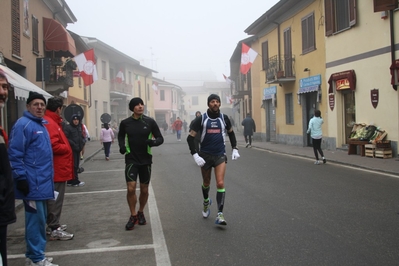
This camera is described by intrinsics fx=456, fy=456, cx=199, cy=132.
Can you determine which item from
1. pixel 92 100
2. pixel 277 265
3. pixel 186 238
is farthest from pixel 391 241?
pixel 92 100

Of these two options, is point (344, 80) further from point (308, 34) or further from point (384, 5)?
point (308, 34)

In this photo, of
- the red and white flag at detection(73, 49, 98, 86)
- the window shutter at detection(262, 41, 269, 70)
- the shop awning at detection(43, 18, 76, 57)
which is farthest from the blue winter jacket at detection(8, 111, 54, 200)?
the window shutter at detection(262, 41, 269, 70)

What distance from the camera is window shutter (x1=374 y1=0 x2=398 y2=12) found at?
1382 centimetres

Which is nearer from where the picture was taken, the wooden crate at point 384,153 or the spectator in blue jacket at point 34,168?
the spectator in blue jacket at point 34,168

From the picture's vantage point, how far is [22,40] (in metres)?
16.9

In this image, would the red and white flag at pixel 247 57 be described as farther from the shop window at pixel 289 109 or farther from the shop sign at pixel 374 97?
the shop sign at pixel 374 97

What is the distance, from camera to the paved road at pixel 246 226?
16.2 ft

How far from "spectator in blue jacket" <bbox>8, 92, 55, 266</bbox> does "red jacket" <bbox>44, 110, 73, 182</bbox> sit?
856 mm

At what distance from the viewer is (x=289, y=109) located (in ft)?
80.8

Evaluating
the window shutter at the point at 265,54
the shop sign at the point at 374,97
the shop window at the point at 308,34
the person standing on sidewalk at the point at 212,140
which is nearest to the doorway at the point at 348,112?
the shop sign at the point at 374,97

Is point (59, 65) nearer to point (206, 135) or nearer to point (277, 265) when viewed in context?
point (206, 135)

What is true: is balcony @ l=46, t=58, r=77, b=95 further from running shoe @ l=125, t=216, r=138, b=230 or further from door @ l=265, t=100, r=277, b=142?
running shoe @ l=125, t=216, r=138, b=230

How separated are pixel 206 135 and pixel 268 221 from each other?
1.53m

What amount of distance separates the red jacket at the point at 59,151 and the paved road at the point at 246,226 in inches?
34.5
